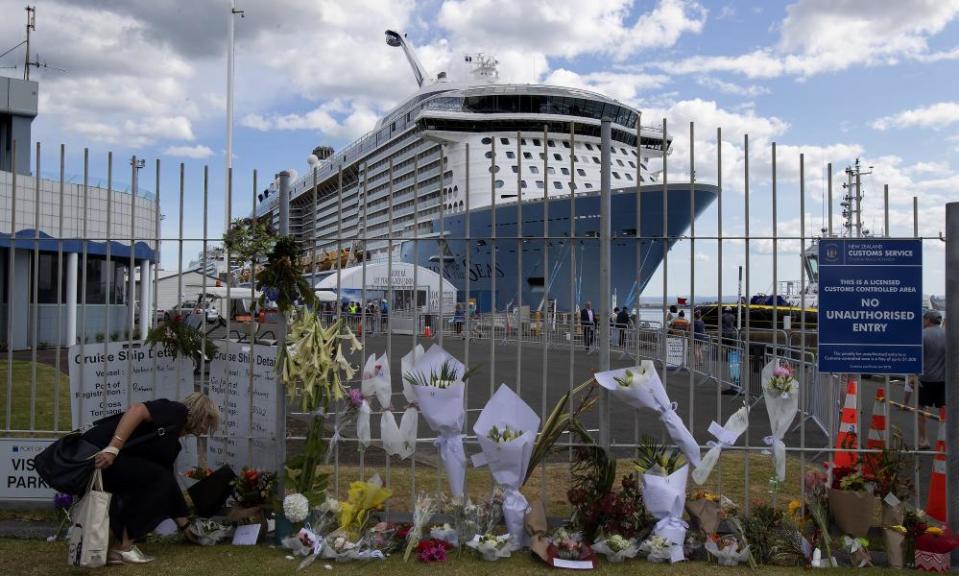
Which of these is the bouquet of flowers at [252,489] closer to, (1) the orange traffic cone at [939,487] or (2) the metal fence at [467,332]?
(2) the metal fence at [467,332]

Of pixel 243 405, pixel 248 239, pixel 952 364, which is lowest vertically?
pixel 243 405

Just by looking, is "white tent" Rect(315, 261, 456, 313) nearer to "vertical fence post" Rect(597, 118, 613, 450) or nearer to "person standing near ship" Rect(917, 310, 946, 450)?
"vertical fence post" Rect(597, 118, 613, 450)

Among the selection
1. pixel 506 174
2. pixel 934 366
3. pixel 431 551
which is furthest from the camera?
pixel 506 174

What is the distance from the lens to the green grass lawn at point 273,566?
13.2ft

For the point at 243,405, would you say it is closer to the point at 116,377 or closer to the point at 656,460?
the point at 116,377

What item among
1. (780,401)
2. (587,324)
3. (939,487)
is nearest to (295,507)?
(780,401)

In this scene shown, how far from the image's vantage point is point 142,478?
4145 mm

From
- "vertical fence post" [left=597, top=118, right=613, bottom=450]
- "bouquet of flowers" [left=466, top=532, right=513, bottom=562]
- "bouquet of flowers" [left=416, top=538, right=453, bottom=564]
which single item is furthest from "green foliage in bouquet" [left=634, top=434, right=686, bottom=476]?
"bouquet of flowers" [left=416, top=538, right=453, bottom=564]

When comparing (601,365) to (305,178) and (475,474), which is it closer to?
(475,474)

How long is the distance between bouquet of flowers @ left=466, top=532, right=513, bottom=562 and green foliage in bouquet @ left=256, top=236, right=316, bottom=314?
1862mm

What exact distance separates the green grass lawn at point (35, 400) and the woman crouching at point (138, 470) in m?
2.44

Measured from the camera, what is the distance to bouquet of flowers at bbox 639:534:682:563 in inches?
165

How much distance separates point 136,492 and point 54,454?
49cm

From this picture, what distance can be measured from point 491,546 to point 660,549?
1.00 meters
